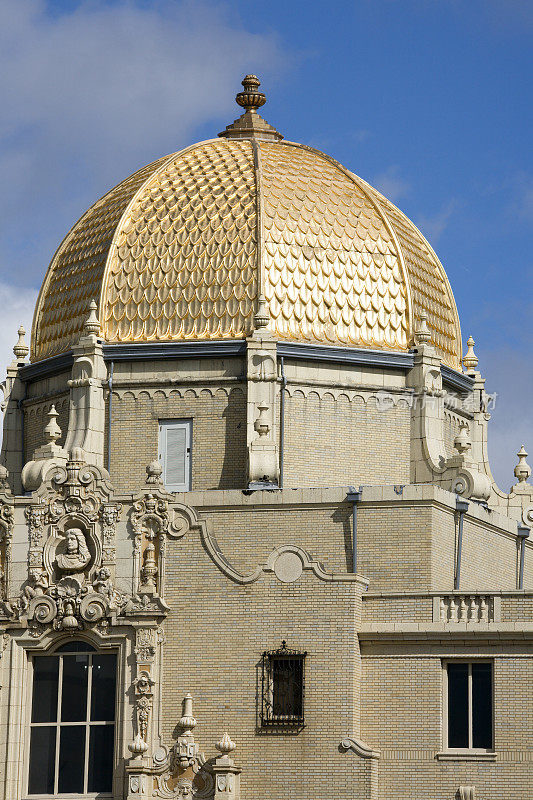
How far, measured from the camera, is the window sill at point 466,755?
36312 millimetres

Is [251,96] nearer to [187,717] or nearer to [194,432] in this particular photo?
[194,432]

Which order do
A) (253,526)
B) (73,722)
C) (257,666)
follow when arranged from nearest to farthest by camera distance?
(257,666) < (73,722) < (253,526)

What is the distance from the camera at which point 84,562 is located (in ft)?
129

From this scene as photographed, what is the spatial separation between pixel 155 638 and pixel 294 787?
13.8 ft

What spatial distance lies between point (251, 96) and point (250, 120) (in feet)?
2.78

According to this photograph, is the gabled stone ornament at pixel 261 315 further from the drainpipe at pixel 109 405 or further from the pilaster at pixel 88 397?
the pilaster at pixel 88 397

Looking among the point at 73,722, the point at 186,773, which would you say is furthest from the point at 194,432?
the point at 186,773

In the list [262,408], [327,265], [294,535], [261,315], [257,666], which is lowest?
[257,666]

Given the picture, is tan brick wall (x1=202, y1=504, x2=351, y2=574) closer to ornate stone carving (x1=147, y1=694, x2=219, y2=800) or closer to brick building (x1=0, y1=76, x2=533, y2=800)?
brick building (x1=0, y1=76, x2=533, y2=800)

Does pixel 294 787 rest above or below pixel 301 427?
below

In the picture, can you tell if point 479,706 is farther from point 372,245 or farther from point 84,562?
point 372,245

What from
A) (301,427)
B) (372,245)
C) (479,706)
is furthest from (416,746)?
Answer: (372,245)

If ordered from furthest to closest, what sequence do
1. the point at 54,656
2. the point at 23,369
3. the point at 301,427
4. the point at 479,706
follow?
the point at 23,369, the point at 301,427, the point at 54,656, the point at 479,706

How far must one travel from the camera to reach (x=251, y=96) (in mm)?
52156
